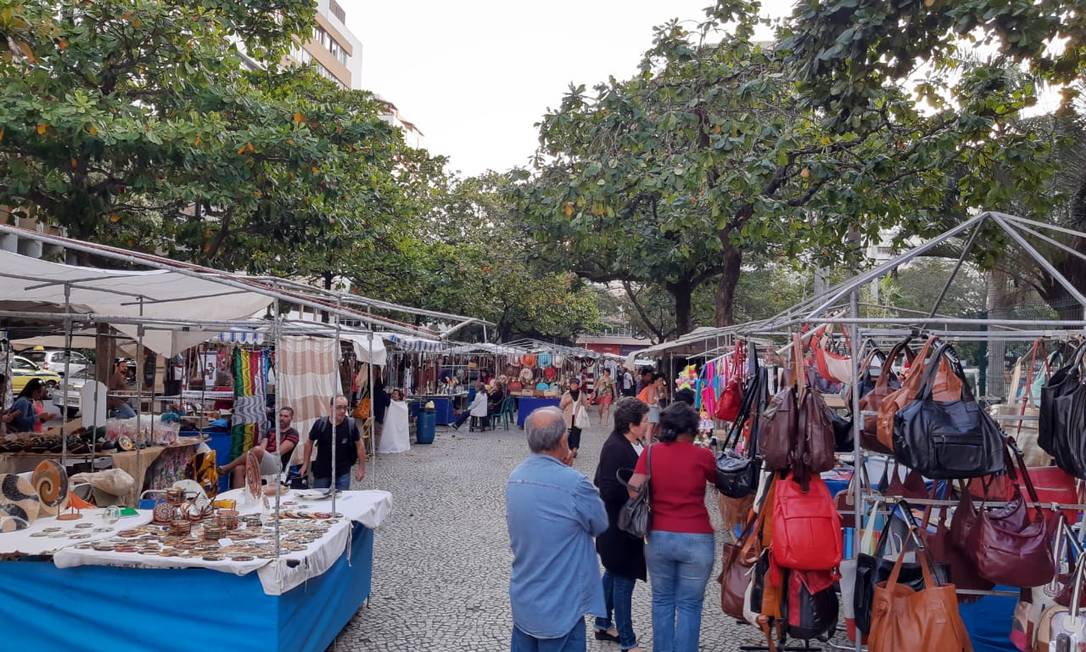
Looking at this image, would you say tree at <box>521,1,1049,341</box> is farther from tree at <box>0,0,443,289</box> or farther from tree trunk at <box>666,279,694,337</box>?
tree trunk at <box>666,279,694,337</box>

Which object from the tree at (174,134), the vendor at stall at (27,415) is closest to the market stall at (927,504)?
the tree at (174,134)

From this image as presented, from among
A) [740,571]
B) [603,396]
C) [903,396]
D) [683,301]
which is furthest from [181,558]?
[603,396]

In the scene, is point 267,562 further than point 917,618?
Yes

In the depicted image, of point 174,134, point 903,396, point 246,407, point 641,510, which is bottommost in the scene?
point 641,510

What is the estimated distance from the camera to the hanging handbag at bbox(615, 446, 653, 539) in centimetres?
468

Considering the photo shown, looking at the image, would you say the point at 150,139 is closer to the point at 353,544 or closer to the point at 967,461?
the point at 353,544

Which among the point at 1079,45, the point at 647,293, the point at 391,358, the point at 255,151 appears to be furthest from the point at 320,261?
the point at 647,293

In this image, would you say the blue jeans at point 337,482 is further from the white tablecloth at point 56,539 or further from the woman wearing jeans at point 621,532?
the woman wearing jeans at point 621,532

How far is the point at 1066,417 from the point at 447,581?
504cm

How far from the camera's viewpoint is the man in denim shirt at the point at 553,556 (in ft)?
12.2

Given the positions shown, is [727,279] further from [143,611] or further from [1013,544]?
[143,611]

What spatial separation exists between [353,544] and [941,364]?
4166 mm

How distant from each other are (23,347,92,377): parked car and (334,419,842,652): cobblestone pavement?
1775cm

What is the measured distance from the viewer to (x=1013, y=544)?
4359 mm
